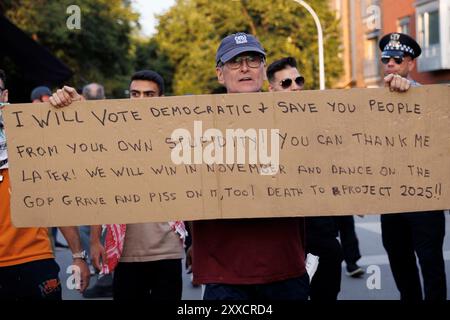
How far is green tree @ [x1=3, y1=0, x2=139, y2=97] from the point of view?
68.8ft

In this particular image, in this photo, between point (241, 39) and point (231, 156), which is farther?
point (241, 39)

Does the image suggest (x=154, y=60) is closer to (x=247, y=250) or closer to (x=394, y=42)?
(x=394, y=42)

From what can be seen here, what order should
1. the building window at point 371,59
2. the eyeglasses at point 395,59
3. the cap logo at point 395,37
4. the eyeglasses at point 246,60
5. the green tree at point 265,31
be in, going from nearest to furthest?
1. the eyeglasses at point 246,60
2. the eyeglasses at point 395,59
3. the cap logo at point 395,37
4. the green tree at point 265,31
5. the building window at point 371,59

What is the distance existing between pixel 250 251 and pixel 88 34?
23306 mm

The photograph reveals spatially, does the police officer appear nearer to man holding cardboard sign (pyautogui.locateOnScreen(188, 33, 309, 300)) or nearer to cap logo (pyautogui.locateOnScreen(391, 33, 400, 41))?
cap logo (pyautogui.locateOnScreen(391, 33, 400, 41))

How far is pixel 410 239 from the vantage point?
577cm

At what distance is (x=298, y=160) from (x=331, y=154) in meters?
0.14

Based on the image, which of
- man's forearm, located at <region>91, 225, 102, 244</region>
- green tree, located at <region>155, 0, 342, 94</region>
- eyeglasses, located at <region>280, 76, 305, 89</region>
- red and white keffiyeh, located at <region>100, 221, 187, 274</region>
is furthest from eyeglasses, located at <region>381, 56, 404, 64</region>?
green tree, located at <region>155, 0, 342, 94</region>

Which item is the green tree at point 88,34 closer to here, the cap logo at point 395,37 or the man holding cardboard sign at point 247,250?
the cap logo at point 395,37

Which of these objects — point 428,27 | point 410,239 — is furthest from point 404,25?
point 410,239

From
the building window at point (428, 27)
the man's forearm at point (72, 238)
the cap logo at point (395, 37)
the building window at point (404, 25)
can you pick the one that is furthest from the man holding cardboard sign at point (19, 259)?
the building window at point (404, 25)

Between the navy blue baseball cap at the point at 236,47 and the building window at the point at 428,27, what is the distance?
27.9 metres

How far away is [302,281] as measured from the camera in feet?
11.2

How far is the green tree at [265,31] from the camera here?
3419 centimetres
